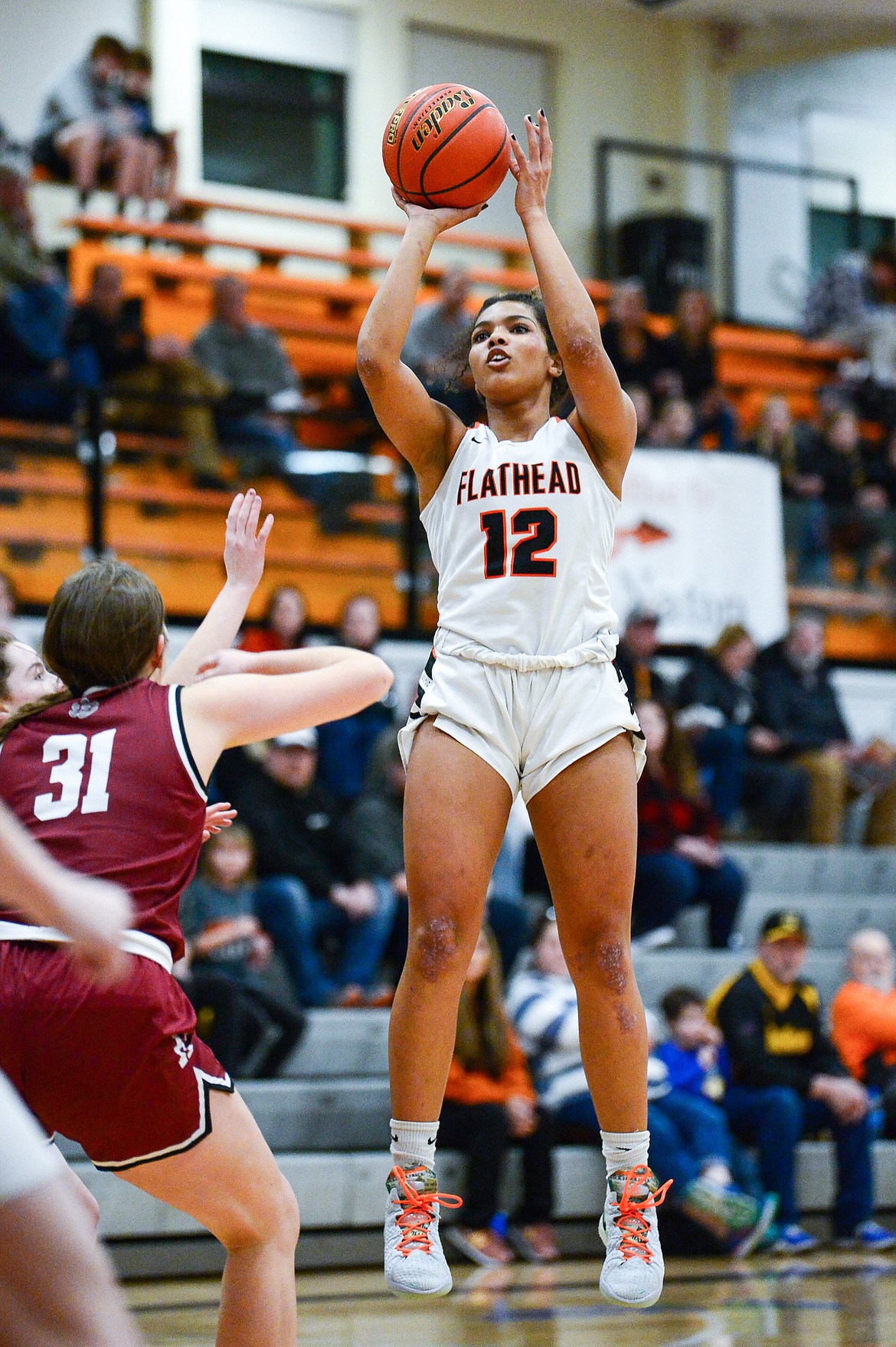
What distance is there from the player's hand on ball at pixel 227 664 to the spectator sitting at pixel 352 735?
516cm

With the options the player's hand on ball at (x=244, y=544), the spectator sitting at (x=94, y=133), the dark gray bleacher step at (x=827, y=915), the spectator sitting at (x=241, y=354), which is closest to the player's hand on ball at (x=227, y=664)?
the player's hand on ball at (x=244, y=544)

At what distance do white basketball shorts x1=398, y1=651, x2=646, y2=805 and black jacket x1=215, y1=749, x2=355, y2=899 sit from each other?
4.20 metres

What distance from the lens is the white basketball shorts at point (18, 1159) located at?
2.28m

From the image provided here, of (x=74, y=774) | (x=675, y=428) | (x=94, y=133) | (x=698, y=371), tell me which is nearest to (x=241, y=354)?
(x=94, y=133)

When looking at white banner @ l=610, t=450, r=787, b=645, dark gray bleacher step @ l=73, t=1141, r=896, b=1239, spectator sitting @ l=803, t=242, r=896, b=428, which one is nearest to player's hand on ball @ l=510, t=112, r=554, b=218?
dark gray bleacher step @ l=73, t=1141, r=896, b=1239

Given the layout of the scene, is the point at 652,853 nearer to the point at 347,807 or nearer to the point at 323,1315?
the point at 347,807

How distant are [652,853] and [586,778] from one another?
5.11 m

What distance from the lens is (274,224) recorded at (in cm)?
1426

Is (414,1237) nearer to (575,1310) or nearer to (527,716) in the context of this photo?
(527,716)

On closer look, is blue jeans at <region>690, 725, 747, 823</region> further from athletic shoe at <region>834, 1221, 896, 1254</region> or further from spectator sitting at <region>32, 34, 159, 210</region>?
spectator sitting at <region>32, 34, 159, 210</region>

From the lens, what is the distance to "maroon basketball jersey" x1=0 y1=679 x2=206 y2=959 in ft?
10.3

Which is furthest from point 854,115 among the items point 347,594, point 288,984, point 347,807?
point 288,984

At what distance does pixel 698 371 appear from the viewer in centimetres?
1225

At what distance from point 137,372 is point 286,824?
326 cm
